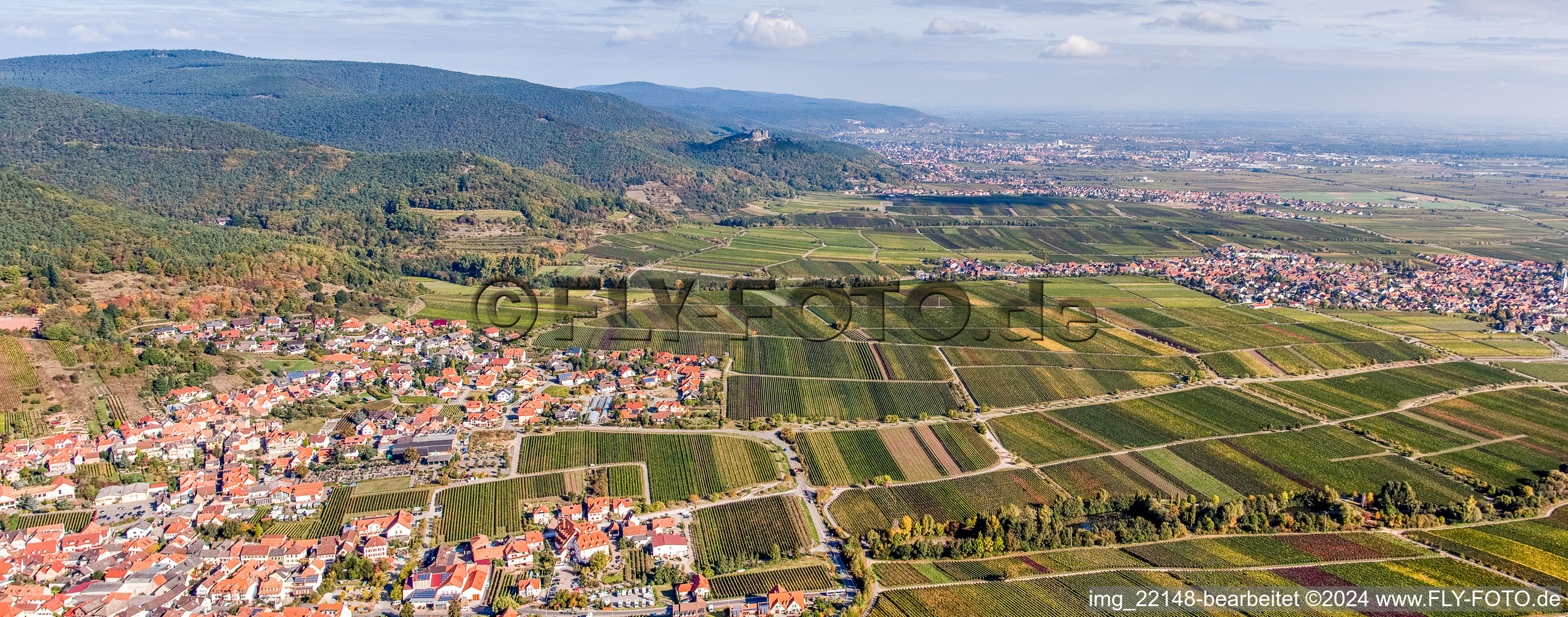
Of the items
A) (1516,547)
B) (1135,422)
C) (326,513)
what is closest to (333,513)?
(326,513)

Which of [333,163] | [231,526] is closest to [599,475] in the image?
[231,526]

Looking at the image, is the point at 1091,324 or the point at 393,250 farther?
the point at 393,250

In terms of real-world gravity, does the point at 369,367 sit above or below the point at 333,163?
below

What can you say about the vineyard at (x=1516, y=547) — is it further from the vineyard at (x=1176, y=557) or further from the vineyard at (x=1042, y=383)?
the vineyard at (x=1042, y=383)

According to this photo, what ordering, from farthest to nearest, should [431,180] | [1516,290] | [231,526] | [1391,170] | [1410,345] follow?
[1391,170] → [431,180] → [1516,290] → [1410,345] → [231,526]

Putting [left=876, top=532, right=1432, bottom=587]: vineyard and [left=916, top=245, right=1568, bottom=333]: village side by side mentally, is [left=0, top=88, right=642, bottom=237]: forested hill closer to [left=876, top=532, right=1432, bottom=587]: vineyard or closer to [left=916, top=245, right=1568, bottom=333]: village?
[left=916, top=245, right=1568, bottom=333]: village

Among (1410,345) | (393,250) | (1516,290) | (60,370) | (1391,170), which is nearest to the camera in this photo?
(60,370)

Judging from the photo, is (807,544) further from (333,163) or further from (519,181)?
(333,163)

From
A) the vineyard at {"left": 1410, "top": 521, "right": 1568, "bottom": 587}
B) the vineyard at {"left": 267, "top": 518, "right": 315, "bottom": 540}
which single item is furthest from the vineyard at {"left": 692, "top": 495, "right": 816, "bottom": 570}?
the vineyard at {"left": 1410, "top": 521, "right": 1568, "bottom": 587}
